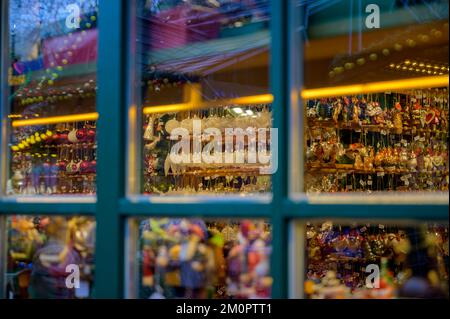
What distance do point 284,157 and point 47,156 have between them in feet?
4.52

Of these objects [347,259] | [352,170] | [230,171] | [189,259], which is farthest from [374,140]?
[189,259]

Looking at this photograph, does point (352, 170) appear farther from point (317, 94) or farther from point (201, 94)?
point (201, 94)

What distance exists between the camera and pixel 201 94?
11.7ft

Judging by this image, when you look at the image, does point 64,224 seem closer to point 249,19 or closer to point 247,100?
point 249,19

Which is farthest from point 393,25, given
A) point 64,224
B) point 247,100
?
point 64,224

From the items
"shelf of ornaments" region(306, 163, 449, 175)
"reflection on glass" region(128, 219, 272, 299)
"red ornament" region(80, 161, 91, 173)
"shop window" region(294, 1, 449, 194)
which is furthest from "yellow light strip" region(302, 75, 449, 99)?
"reflection on glass" region(128, 219, 272, 299)

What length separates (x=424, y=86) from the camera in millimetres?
5305

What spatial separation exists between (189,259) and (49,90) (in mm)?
1090

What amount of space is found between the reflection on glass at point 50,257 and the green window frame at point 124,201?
5 cm

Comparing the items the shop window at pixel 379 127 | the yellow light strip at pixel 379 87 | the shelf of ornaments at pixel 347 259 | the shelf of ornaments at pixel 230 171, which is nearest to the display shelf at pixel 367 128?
the shop window at pixel 379 127

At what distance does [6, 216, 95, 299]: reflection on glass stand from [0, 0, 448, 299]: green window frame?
0.05 m

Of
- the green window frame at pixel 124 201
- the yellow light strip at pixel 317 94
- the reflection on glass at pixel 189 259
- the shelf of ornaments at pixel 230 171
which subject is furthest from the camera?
the shelf of ornaments at pixel 230 171

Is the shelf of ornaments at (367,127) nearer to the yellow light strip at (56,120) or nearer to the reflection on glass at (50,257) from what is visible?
the yellow light strip at (56,120)

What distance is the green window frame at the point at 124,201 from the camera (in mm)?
1545
